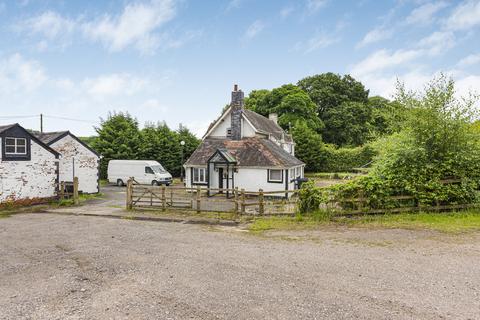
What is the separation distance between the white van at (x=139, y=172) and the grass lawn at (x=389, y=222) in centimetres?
1897

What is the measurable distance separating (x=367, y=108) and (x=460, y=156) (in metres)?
42.4

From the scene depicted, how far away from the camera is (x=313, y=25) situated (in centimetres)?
1909

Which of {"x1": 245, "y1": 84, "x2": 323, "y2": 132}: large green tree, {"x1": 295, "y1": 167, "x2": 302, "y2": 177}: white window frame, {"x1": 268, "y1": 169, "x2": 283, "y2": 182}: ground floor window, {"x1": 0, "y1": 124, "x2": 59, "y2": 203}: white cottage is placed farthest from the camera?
{"x1": 245, "y1": 84, "x2": 323, "y2": 132}: large green tree

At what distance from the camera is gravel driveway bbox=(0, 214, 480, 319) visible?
228 inches

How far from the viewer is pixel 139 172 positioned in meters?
31.7

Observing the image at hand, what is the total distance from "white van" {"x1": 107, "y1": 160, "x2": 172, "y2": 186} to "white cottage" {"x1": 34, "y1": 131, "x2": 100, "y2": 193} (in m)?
5.70

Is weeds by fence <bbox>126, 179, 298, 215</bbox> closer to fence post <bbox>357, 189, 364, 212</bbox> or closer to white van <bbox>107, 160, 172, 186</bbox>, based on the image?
fence post <bbox>357, 189, 364, 212</bbox>

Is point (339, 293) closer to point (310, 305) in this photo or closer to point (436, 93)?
point (310, 305)

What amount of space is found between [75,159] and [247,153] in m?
14.0

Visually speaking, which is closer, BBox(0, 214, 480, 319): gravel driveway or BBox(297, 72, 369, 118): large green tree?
BBox(0, 214, 480, 319): gravel driveway

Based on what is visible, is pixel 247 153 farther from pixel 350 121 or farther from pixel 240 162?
pixel 350 121

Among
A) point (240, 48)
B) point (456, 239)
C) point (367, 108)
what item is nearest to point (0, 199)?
point (240, 48)

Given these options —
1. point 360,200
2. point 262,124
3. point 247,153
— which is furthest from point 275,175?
point 360,200

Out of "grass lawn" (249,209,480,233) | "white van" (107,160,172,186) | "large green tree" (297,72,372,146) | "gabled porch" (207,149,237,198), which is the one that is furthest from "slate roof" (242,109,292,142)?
"large green tree" (297,72,372,146)
